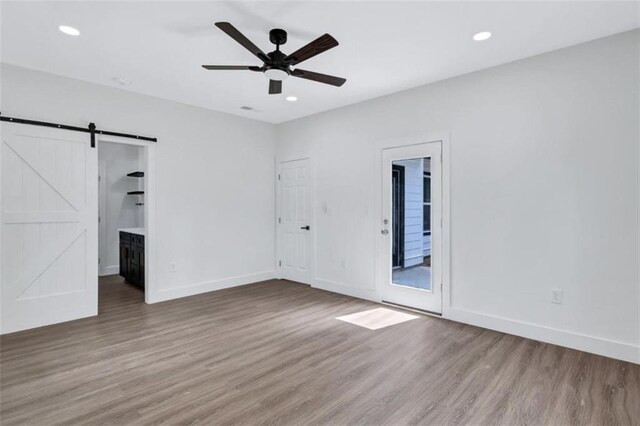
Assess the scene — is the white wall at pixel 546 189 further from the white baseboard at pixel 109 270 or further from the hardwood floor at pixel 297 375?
the white baseboard at pixel 109 270

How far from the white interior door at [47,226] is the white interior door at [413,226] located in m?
3.68

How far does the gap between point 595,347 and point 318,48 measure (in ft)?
11.4

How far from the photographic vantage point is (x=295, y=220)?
579cm

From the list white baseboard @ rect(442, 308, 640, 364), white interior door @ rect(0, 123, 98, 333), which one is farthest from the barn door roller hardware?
white baseboard @ rect(442, 308, 640, 364)

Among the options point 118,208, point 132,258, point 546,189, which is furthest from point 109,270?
point 546,189

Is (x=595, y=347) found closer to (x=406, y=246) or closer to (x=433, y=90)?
(x=406, y=246)

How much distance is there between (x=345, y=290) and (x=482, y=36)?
355 centimetres

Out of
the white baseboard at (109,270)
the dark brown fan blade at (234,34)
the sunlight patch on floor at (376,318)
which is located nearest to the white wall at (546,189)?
the sunlight patch on floor at (376,318)

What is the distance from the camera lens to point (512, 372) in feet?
8.68

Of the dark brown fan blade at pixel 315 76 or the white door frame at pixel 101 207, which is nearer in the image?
the dark brown fan blade at pixel 315 76

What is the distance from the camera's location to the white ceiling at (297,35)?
253 centimetres

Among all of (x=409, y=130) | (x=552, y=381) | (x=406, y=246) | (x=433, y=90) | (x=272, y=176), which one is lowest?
(x=552, y=381)

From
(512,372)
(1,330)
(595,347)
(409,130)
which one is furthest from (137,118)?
(595,347)

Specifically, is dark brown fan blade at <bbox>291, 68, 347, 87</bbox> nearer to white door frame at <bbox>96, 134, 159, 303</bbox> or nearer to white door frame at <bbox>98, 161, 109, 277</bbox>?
white door frame at <bbox>96, 134, 159, 303</bbox>
